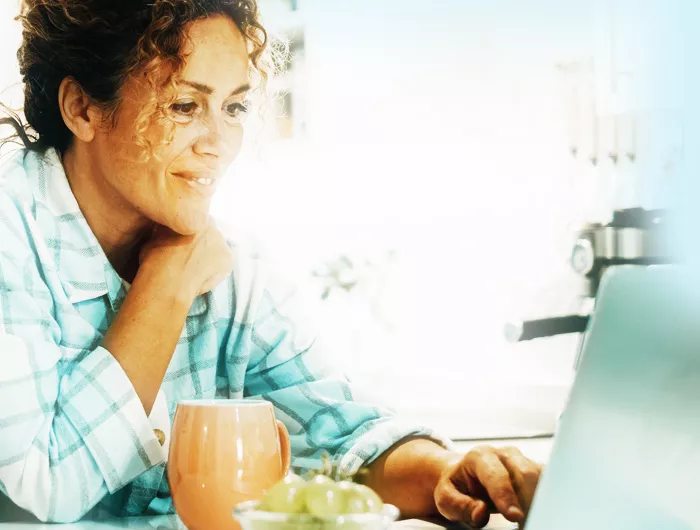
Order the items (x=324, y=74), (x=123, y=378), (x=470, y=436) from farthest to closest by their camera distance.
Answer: (x=470, y=436) → (x=324, y=74) → (x=123, y=378)

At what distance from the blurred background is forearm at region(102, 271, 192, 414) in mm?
261

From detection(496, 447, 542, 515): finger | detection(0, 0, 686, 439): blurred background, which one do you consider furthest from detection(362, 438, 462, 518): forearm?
detection(0, 0, 686, 439): blurred background

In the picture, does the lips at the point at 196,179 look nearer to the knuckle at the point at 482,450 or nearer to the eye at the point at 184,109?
the eye at the point at 184,109

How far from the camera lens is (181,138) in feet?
4.01

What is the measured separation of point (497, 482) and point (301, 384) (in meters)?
0.43

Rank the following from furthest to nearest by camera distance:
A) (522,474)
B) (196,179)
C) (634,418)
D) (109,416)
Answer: (196,179)
(109,416)
(522,474)
(634,418)

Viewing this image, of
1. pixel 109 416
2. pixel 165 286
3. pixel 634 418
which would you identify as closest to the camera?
pixel 634 418

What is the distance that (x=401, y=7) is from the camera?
148cm

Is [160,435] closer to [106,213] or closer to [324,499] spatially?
[106,213]

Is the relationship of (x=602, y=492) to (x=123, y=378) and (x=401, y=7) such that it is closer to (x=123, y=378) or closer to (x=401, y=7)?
(x=123, y=378)

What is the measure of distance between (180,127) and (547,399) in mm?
817

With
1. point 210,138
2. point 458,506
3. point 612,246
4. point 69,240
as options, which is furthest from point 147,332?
point 612,246

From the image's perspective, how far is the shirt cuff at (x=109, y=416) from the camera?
102 centimetres

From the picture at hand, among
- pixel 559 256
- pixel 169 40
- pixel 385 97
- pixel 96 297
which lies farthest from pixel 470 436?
pixel 169 40
